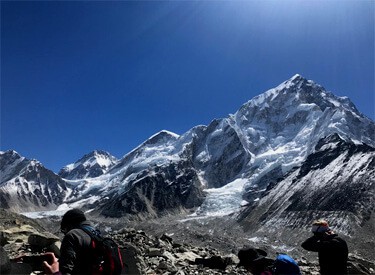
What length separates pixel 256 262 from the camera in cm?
662

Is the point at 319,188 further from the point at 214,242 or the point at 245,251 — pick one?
the point at 245,251

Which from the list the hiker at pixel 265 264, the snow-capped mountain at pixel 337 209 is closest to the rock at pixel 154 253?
the hiker at pixel 265 264

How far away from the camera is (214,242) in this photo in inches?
5453

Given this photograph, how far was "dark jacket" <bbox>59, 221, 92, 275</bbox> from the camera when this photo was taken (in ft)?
19.4

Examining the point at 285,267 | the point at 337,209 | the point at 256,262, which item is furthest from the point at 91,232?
the point at 337,209

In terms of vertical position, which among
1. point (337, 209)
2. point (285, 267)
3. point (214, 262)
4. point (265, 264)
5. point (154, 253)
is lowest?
point (285, 267)

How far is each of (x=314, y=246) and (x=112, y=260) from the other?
439 centimetres

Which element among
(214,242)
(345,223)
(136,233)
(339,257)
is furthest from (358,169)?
(339,257)

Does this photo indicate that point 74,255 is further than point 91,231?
No

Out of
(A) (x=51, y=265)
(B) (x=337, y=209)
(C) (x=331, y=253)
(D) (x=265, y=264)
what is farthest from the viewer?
(B) (x=337, y=209)

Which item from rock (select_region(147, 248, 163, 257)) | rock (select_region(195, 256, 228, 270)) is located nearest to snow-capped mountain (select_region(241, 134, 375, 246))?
rock (select_region(195, 256, 228, 270))

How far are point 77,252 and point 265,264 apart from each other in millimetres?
3126

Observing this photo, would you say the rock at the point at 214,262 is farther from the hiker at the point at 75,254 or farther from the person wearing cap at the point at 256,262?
the hiker at the point at 75,254

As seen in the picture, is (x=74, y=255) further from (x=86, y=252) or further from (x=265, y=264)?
(x=265, y=264)
